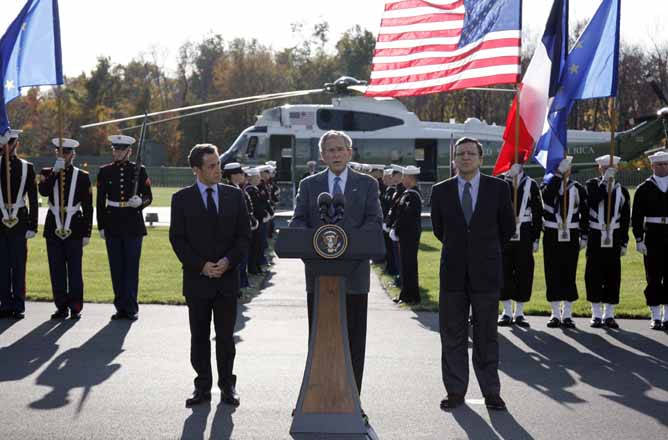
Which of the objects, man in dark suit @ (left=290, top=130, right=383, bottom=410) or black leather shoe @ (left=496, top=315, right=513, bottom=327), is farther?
black leather shoe @ (left=496, top=315, right=513, bottom=327)

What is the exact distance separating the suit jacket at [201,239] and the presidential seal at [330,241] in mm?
1213

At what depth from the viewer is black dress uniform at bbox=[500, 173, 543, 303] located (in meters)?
10.4

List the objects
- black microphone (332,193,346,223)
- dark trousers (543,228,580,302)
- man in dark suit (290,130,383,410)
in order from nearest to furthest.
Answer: black microphone (332,193,346,223) < man in dark suit (290,130,383,410) < dark trousers (543,228,580,302)

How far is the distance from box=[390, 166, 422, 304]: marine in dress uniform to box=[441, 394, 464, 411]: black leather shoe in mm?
5263

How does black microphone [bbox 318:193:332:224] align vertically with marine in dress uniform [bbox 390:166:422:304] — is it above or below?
above

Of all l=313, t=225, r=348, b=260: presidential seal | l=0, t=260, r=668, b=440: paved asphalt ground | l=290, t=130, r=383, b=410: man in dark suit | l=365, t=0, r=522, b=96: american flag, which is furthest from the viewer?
l=365, t=0, r=522, b=96: american flag

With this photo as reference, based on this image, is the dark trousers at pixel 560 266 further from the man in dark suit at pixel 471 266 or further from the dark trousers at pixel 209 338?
the dark trousers at pixel 209 338

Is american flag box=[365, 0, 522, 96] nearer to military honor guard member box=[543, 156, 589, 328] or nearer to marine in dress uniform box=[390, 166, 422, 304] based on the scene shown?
military honor guard member box=[543, 156, 589, 328]

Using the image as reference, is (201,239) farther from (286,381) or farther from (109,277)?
(109,277)

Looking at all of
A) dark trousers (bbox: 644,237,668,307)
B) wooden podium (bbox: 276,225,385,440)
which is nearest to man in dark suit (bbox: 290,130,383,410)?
wooden podium (bbox: 276,225,385,440)

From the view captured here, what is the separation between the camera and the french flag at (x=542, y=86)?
379 inches

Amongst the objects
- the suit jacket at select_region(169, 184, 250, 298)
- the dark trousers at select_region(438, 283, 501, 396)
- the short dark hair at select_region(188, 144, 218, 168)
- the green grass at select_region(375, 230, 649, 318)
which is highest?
the short dark hair at select_region(188, 144, 218, 168)

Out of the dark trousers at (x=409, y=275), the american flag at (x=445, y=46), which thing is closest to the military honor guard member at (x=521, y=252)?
the american flag at (x=445, y=46)

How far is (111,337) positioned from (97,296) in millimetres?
3136
